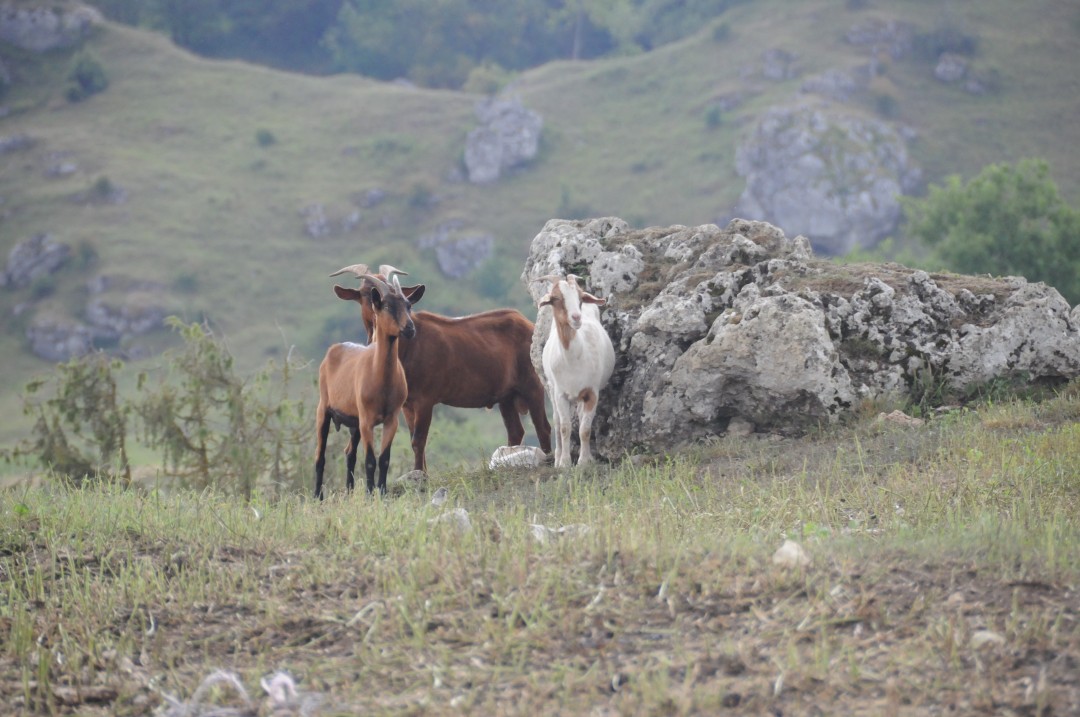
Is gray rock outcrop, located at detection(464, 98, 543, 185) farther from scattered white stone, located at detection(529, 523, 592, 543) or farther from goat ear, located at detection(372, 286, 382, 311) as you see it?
scattered white stone, located at detection(529, 523, 592, 543)

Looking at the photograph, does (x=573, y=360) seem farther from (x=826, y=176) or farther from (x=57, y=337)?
(x=826, y=176)

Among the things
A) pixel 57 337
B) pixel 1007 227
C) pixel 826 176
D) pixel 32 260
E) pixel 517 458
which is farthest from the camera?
pixel 826 176

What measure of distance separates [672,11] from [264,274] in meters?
76.5

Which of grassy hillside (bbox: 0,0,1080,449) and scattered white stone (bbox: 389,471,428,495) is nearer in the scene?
scattered white stone (bbox: 389,471,428,495)

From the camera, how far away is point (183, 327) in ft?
77.8

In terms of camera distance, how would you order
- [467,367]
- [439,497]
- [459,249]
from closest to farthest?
[439,497] < [467,367] < [459,249]

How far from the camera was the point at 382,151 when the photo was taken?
109 meters

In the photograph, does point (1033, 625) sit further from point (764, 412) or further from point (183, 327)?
point (183, 327)

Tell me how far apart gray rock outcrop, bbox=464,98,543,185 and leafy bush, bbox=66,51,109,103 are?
32.7 metres

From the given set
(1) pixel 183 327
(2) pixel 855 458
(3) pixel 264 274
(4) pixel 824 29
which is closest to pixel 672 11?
(4) pixel 824 29

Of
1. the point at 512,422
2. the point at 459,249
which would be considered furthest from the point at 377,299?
the point at 459,249

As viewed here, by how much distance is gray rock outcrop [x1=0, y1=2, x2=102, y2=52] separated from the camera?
12025 centimetres

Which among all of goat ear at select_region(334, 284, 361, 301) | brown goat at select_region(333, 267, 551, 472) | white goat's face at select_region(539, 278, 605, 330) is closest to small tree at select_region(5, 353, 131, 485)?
brown goat at select_region(333, 267, 551, 472)

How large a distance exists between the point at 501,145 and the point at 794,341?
9731cm
